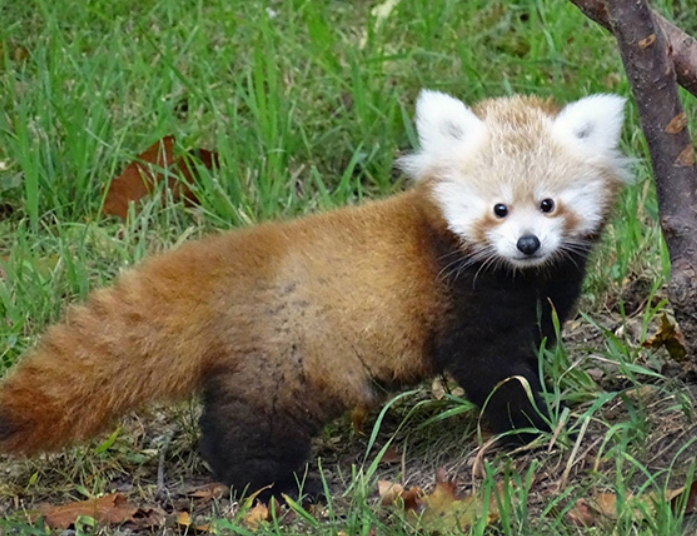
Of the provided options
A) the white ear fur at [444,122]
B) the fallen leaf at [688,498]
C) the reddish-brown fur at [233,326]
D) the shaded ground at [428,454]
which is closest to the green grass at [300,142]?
the shaded ground at [428,454]

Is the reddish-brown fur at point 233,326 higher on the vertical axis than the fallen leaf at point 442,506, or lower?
higher

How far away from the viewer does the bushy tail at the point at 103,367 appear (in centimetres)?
387

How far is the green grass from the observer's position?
4117 mm

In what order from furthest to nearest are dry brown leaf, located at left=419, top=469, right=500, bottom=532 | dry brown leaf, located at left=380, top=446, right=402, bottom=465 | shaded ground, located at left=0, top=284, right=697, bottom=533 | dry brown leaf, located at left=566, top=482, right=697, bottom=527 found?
dry brown leaf, located at left=380, top=446, right=402, bottom=465
shaded ground, located at left=0, top=284, right=697, bottom=533
dry brown leaf, located at left=419, top=469, right=500, bottom=532
dry brown leaf, located at left=566, top=482, right=697, bottom=527

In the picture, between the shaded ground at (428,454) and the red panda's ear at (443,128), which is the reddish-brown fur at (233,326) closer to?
the red panda's ear at (443,128)

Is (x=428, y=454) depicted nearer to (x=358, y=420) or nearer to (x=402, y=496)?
(x=358, y=420)

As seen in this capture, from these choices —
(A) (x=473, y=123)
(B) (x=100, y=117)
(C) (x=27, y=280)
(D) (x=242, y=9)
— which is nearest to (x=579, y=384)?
(A) (x=473, y=123)

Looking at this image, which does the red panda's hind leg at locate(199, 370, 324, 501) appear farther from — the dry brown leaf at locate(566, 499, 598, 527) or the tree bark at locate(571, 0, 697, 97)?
the tree bark at locate(571, 0, 697, 97)

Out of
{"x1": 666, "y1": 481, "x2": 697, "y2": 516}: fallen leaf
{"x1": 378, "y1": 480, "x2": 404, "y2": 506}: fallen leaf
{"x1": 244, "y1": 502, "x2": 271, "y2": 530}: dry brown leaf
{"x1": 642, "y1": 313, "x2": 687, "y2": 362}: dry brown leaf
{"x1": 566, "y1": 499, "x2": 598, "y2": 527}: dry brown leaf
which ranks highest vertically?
{"x1": 642, "y1": 313, "x2": 687, "y2": 362}: dry brown leaf

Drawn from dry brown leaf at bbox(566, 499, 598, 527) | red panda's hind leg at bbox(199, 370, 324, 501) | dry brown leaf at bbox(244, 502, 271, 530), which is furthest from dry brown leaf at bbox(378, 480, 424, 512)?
dry brown leaf at bbox(566, 499, 598, 527)

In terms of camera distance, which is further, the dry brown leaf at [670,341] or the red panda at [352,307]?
the dry brown leaf at [670,341]

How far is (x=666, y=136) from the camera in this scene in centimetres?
375

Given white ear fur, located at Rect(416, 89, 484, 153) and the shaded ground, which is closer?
the shaded ground

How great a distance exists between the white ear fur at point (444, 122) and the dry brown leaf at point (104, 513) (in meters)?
1.48
